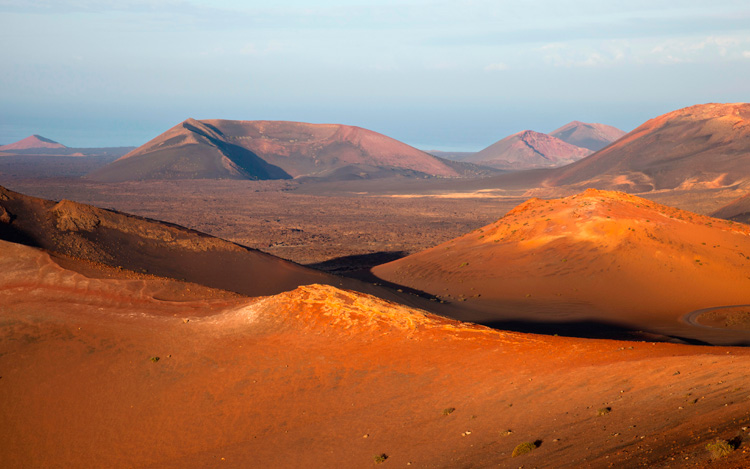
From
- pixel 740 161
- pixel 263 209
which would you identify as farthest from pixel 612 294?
pixel 740 161

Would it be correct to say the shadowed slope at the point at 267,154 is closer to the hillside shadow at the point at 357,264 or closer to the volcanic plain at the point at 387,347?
the hillside shadow at the point at 357,264

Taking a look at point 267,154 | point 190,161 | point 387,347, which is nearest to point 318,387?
point 387,347

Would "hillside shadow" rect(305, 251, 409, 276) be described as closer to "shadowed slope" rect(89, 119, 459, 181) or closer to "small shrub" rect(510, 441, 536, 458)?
"small shrub" rect(510, 441, 536, 458)

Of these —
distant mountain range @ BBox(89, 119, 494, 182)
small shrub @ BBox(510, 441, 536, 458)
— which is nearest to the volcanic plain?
small shrub @ BBox(510, 441, 536, 458)

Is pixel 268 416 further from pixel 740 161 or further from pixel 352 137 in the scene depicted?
pixel 352 137

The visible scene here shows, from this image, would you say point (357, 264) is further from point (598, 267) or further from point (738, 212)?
point (738, 212)
